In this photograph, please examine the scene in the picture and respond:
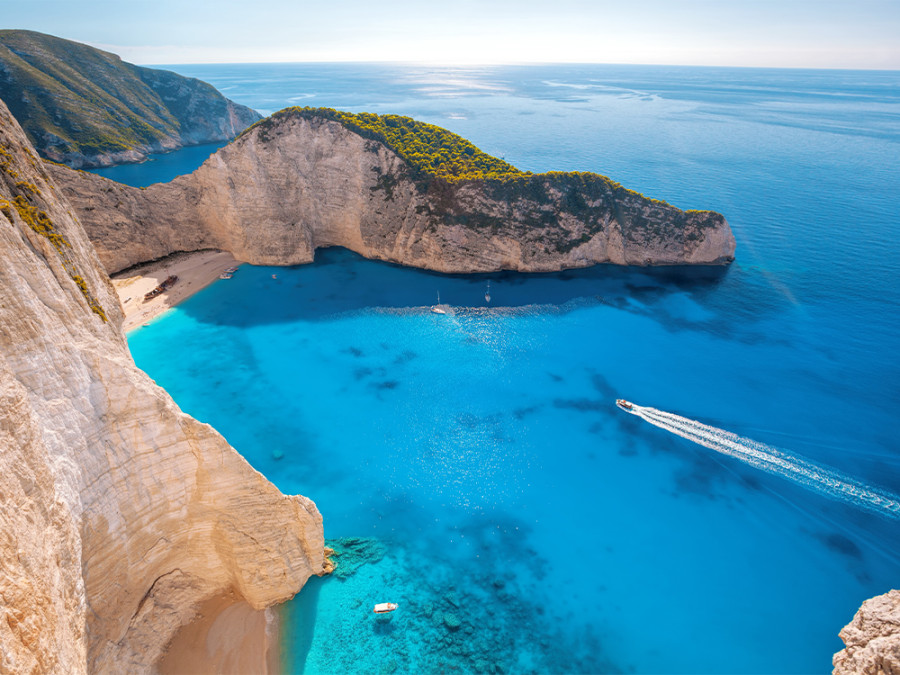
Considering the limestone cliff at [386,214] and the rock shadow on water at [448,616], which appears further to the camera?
the limestone cliff at [386,214]

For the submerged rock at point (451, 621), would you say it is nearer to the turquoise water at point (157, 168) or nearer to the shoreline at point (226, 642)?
the shoreline at point (226, 642)

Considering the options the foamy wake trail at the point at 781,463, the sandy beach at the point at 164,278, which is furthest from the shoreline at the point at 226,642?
the sandy beach at the point at 164,278

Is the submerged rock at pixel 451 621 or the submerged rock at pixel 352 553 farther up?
the submerged rock at pixel 352 553

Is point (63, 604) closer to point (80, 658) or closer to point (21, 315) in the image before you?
point (80, 658)

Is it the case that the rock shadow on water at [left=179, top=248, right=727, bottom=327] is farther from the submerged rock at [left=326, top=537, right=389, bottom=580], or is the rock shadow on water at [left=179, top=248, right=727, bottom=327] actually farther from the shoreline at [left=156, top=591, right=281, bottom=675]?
the shoreline at [left=156, top=591, right=281, bottom=675]

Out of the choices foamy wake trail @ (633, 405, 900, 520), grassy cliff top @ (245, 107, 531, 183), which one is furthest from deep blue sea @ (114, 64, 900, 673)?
grassy cliff top @ (245, 107, 531, 183)

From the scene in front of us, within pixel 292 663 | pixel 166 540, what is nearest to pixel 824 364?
pixel 292 663

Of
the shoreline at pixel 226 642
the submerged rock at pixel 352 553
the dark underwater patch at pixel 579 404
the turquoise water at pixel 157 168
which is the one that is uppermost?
the turquoise water at pixel 157 168
